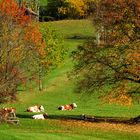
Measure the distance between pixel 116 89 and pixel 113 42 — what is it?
3.91m

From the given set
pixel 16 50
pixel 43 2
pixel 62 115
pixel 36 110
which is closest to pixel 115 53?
pixel 62 115

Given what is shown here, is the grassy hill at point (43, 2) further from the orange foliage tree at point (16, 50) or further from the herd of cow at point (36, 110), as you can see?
the herd of cow at point (36, 110)

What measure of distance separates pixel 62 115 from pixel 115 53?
31.3 ft

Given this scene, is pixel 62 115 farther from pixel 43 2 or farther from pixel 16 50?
pixel 43 2

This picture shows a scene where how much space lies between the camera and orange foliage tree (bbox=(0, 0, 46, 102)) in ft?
199

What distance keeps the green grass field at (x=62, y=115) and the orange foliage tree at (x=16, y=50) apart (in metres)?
2.89

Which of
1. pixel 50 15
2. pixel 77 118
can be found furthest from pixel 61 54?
pixel 50 15

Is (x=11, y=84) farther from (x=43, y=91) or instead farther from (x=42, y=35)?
(x=42, y=35)

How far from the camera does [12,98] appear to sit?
2694 inches

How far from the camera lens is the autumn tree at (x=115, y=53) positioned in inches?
1785

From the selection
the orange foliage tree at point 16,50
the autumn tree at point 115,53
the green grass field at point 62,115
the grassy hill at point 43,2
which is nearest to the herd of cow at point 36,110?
the green grass field at point 62,115

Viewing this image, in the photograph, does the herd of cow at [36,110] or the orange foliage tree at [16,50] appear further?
the orange foliage tree at [16,50]

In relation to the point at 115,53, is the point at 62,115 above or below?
below

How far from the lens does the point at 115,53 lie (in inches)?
1832
